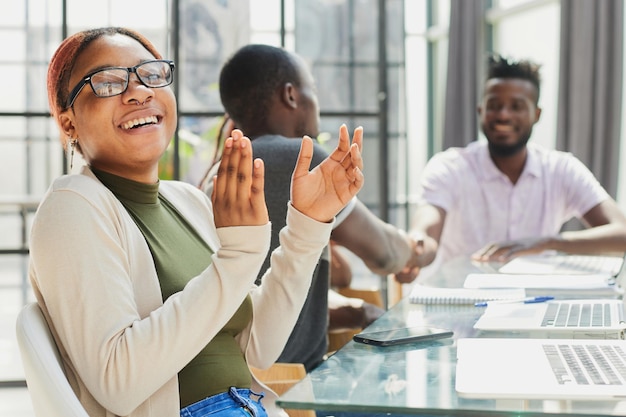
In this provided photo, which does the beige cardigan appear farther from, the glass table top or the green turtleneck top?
the glass table top

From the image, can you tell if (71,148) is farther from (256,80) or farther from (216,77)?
(216,77)

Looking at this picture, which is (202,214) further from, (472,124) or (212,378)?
(472,124)

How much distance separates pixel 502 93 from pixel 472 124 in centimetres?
259

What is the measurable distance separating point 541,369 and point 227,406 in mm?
520

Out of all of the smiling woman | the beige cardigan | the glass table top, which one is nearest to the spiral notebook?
the glass table top

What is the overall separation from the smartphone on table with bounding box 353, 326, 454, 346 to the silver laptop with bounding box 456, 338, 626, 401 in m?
0.06

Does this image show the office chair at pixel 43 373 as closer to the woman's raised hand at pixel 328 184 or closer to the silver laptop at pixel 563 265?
the woman's raised hand at pixel 328 184

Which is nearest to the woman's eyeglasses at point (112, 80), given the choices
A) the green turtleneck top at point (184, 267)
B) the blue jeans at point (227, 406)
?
the green turtleneck top at point (184, 267)

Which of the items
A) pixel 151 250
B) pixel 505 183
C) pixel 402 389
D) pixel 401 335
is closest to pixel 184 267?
pixel 151 250

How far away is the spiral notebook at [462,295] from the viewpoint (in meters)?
2.14

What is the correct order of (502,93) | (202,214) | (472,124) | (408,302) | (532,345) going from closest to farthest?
(532,345) → (202,214) → (408,302) → (502,93) → (472,124)

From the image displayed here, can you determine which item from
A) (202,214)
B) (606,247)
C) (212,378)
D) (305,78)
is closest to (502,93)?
(606,247)

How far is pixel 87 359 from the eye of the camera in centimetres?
137

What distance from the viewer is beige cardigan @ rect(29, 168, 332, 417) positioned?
54.2 inches
